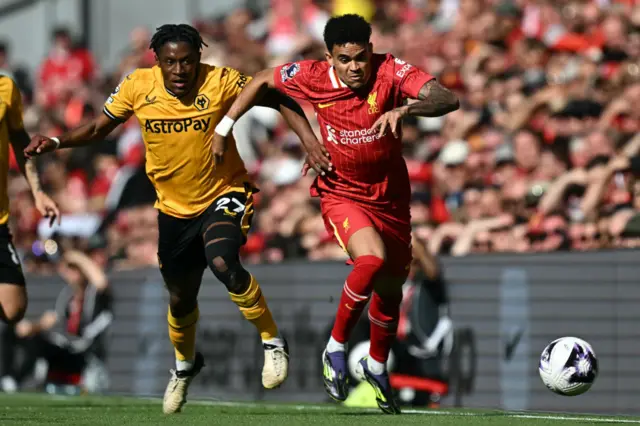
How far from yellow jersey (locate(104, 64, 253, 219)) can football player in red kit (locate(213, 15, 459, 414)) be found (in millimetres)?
357

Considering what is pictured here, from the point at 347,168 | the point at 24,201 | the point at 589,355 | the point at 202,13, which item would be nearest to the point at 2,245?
the point at 347,168

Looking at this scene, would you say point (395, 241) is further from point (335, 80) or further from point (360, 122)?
point (335, 80)

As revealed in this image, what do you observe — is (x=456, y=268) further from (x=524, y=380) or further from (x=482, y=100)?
(x=482, y=100)

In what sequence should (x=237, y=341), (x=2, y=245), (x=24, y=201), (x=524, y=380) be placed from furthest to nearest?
(x=24, y=201)
(x=237, y=341)
(x=524, y=380)
(x=2, y=245)

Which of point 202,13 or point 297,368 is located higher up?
point 202,13

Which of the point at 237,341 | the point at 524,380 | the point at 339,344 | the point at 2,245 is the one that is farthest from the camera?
the point at 237,341

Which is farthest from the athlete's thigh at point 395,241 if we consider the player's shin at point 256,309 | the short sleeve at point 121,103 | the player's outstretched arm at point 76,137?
the player's outstretched arm at point 76,137

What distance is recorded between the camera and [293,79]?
9.78 m

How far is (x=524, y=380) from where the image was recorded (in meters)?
13.1

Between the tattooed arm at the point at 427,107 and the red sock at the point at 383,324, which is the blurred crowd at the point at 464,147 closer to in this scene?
the red sock at the point at 383,324

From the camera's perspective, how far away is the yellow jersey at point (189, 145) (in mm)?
9852

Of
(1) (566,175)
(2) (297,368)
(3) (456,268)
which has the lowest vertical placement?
(2) (297,368)

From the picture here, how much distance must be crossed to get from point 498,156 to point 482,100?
1.39 m

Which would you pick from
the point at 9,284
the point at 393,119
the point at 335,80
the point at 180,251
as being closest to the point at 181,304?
the point at 180,251
